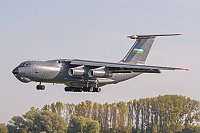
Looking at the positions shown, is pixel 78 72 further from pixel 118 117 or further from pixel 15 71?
pixel 118 117

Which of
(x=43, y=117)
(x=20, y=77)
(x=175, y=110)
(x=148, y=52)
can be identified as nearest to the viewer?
(x=20, y=77)

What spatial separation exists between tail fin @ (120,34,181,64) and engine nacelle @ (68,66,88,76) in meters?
5.39

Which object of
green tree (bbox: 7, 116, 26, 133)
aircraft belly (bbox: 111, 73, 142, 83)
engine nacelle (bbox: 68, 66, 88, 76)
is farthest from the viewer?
green tree (bbox: 7, 116, 26, 133)

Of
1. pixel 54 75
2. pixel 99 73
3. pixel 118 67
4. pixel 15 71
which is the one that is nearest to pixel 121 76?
pixel 118 67

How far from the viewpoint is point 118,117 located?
76438 mm

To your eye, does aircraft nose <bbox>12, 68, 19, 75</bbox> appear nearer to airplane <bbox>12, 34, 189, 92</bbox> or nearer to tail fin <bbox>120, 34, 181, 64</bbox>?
airplane <bbox>12, 34, 189, 92</bbox>

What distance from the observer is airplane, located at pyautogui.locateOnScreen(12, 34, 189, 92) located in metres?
41.3

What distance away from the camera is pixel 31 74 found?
41.1m

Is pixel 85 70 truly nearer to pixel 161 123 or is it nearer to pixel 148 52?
pixel 148 52

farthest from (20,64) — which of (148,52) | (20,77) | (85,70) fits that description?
(148,52)

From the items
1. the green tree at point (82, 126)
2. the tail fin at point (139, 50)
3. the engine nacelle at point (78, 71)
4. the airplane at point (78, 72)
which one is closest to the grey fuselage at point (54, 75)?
the airplane at point (78, 72)

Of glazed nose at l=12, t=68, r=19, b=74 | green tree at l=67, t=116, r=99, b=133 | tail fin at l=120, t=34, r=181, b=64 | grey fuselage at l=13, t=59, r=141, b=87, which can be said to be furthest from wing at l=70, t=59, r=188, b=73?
green tree at l=67, t=116, r=99, b=133

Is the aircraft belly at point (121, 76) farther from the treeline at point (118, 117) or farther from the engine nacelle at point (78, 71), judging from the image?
the treeline at point (118, 117)

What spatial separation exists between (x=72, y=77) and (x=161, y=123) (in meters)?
33.7
